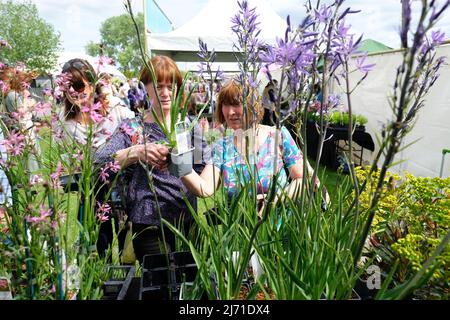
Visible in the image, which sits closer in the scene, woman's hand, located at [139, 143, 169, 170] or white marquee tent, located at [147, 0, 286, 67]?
woman's hand, located at [139, 143, 169, 170]

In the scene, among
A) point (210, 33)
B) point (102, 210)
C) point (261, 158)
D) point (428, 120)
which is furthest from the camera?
point (210, 33)

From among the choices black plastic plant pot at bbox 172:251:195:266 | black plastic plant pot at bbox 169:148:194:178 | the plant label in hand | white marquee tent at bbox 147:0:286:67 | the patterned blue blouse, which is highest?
white marquee tent at bbox 147:0:286:67

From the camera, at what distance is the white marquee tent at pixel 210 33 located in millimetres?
5512

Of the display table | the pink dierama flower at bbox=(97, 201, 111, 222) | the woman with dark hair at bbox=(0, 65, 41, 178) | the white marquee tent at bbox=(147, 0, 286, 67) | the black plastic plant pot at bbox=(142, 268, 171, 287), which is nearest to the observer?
the woman with dark hair at bbox=(0, 65, 41, 178)

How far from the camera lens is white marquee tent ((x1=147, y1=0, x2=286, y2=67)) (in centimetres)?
551

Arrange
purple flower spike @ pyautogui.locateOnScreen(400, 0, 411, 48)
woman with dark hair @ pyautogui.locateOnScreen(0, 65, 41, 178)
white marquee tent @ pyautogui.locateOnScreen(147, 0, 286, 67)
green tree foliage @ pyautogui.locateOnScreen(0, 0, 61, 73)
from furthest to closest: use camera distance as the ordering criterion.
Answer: green tree foliage @ pyautogui.locateOnScreen(0, 0, 61, 73), white marquee tent @ pyautogui.locateOnScreen(147, 0, 286, 67), woman with dark hair @ pyautogui.locateOnScreen(0, 65, 41, 178), purple flower spike @ pyautogui.locateOnScreen(400, 0, 411, 48)

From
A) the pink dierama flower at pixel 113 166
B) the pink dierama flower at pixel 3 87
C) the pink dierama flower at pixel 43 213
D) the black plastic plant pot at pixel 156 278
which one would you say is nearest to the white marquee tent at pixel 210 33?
the pink dierama flower at pixel 113 166

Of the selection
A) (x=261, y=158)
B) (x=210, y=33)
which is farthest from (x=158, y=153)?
(x=210, y=33)

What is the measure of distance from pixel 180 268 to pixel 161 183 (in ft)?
1.78

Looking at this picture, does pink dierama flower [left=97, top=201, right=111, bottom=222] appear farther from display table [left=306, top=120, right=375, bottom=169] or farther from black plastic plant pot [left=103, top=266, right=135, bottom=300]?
display table [left=306, top=120, right=375, bottom=169]

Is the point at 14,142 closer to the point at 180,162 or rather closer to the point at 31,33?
the point at 180,162

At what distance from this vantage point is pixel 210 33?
18.8 ft

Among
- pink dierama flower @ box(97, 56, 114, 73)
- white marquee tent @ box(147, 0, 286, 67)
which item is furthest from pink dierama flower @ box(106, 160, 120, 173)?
white marquee tent @ box(147, 0, 286, 67)
